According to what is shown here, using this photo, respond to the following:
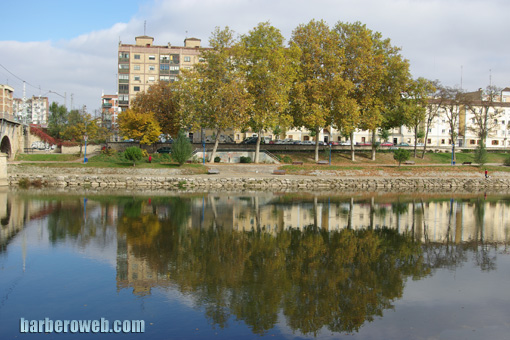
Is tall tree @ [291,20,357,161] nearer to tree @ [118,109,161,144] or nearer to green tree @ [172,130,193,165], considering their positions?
green tree @ [172,130,193,165]

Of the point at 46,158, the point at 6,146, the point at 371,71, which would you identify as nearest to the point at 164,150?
the point at 46,158

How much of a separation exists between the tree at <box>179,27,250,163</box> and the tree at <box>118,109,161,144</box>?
5.61 metres

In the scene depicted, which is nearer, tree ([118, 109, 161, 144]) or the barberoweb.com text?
the barberoweb.com text

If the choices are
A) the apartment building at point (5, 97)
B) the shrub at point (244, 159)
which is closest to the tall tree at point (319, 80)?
the shrub at point (244, 159)

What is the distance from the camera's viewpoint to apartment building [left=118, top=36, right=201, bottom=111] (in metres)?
103

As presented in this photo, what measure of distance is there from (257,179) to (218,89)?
43.8ft

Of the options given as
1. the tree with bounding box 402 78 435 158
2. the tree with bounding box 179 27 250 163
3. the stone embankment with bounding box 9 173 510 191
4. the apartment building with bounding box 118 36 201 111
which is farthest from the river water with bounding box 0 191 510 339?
the apartment building with bounding box 118 36 201 111

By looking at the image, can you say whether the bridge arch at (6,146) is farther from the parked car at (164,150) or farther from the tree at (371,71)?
the tree at (371,71)

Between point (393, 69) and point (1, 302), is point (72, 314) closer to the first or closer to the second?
point (1, 302)

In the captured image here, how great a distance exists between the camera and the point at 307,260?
16453mm

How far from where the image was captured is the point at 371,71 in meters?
59.5

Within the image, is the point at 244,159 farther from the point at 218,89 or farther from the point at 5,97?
the point at 5,97

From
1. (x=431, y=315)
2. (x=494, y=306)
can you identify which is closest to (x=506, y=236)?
(x=494, y=306)

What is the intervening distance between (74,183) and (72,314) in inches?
1493
